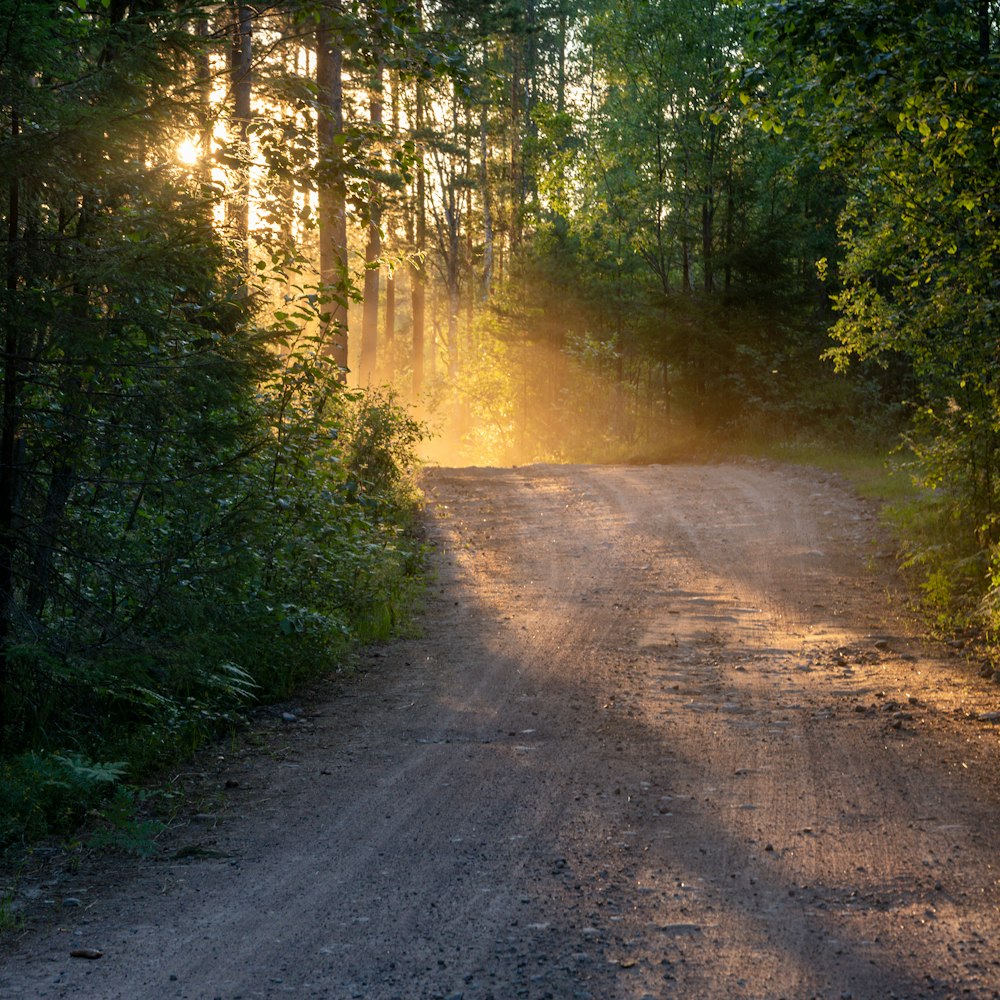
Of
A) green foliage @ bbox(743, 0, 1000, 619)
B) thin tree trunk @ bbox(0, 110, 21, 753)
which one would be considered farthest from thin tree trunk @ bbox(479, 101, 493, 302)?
thin tree trunk @ bbox(0, 110, 21, 753)

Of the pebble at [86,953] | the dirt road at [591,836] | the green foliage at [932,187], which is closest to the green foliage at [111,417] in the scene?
the dirt road at [591,836]

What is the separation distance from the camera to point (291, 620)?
862 centimetres

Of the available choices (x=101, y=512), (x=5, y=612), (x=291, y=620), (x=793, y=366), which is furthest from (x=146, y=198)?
(x=793, y=366)

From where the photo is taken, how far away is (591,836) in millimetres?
5422

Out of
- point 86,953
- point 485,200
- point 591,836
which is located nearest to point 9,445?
point 86,953

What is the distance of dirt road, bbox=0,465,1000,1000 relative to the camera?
4.04m

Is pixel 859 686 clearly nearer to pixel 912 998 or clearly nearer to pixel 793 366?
pixel 912 998

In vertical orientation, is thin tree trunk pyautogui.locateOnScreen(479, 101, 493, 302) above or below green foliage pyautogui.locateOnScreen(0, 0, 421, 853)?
above

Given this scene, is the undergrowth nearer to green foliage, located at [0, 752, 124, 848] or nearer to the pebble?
green foliage, located at [0, 752, 124, 848]

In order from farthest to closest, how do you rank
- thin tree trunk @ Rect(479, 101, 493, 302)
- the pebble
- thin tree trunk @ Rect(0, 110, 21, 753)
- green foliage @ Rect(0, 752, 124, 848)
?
1. thin tree trunk @ Rect(479, 101, 493, 302)
2. thin tree trunk @ Rect(0, 110, 21, 753)
3. green foliage @ Rect(0, 752, 124, 848)
4. the pebble

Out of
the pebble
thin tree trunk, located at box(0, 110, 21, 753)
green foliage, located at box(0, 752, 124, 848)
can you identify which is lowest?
the pebble

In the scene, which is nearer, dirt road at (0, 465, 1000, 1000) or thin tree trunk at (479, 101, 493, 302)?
dirt road at (0, 465, 1000, 1000)

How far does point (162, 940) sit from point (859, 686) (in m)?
5.91

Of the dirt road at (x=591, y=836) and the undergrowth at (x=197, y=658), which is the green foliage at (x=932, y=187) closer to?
the dirt road at (x=591, y=836)
